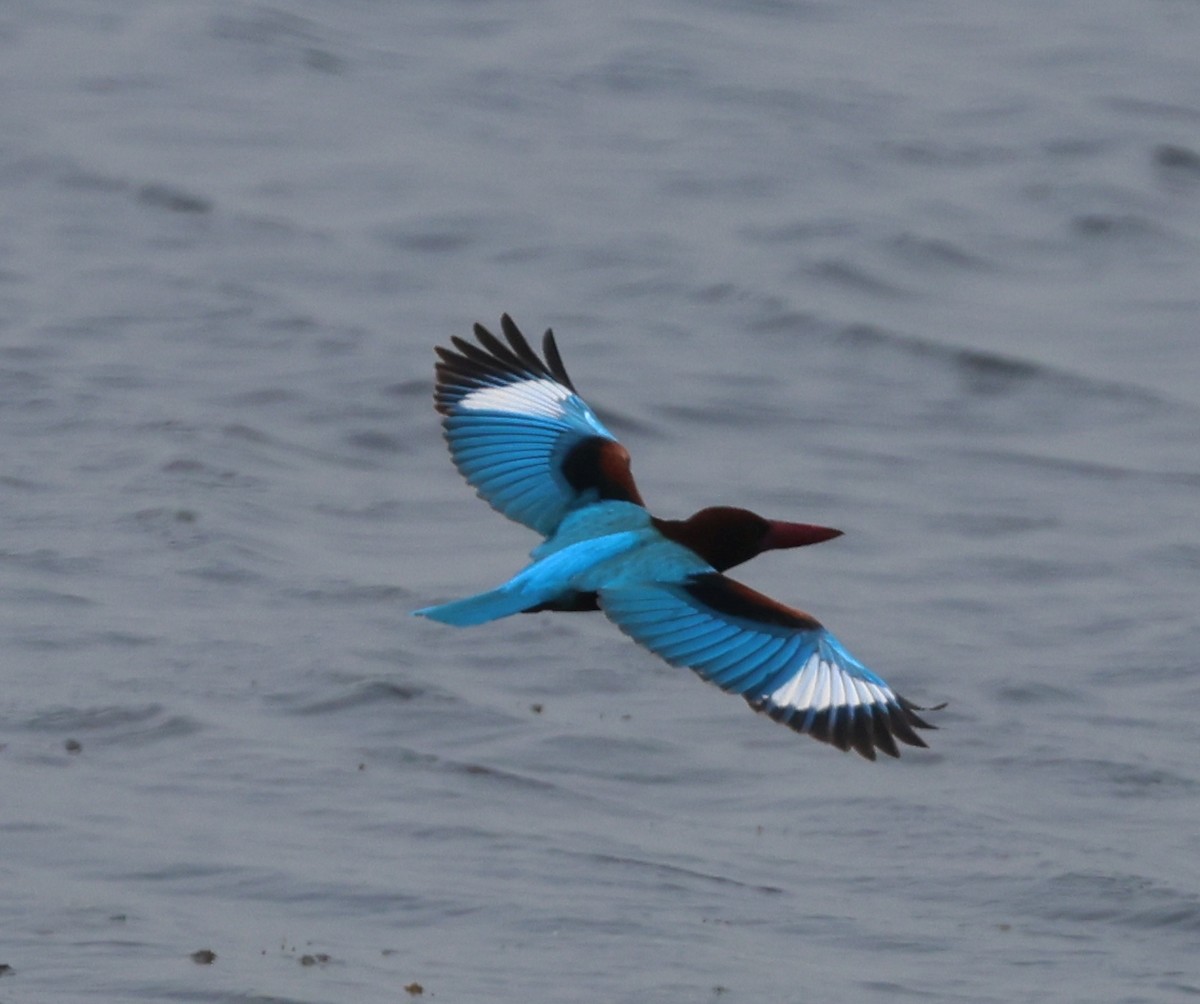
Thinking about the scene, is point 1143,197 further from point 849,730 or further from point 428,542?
point 849,730

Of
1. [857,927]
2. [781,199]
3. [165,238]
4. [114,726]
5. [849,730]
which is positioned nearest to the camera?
[849,730]

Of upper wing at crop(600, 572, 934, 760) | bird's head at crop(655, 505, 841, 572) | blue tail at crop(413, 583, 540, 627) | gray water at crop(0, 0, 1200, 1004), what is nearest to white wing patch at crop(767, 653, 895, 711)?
upper wing at crop(600, 572, 934, 760)

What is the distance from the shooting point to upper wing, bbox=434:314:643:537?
17.9ft

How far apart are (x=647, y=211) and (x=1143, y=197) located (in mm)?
2432

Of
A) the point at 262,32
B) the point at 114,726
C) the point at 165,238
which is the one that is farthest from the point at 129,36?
the point at 114,726

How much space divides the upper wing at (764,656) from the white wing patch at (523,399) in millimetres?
1090

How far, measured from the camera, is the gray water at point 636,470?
6000mm

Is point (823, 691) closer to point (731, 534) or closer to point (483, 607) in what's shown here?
point (731, 534)

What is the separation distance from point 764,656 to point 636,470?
399cm

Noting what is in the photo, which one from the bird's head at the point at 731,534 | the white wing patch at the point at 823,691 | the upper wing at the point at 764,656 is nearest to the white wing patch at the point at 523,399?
the bird's head at the point at 731,534

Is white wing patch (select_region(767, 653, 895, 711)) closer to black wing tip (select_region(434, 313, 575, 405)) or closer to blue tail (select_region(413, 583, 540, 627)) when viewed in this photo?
Answer: blue tail (select_region(413, 583, 540, 627))

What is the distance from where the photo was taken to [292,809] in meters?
6.35

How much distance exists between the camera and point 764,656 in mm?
4875

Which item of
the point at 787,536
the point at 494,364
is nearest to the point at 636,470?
the point at 494,364
